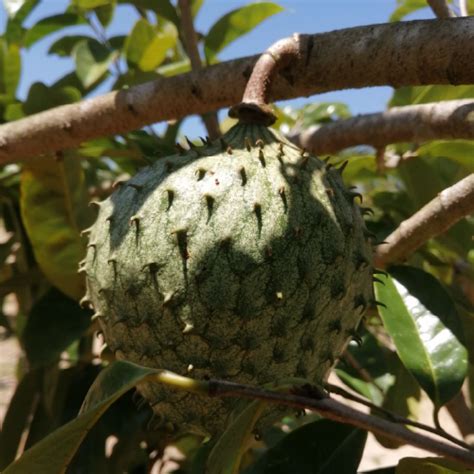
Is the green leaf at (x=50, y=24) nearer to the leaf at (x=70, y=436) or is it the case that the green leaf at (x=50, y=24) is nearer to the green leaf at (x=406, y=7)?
the green leaf at (x=406, y=7)

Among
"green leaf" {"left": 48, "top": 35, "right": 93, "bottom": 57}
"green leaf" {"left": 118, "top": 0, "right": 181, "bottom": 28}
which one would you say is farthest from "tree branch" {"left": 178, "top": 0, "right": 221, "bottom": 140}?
"green leaf" {"left": 48, "top": 35, "right": 93, "bottom": 57}

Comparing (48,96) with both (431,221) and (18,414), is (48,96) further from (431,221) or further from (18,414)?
(431,221)

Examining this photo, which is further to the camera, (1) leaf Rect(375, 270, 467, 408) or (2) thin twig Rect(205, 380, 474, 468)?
(1) leaf Rect(375, 270, 467, 408)

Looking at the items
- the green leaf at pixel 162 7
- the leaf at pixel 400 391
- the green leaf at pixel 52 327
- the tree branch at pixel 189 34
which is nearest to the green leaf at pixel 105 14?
the green leaf at pixel 162 7

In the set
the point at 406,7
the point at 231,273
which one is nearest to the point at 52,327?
the point at 231,273

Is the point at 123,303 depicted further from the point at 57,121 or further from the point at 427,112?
the point at 427,112

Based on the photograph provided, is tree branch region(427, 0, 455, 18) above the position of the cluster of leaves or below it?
above

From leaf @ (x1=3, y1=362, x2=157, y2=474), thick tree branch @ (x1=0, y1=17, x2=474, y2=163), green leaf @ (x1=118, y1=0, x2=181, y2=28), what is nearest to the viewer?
leaf @ (x1=3, y1=362, x2=157, y2=474)

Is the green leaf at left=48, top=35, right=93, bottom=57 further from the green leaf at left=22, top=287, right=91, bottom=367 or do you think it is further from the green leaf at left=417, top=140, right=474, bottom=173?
the green leaf at left=417, top=140, right=474, bottom=173
